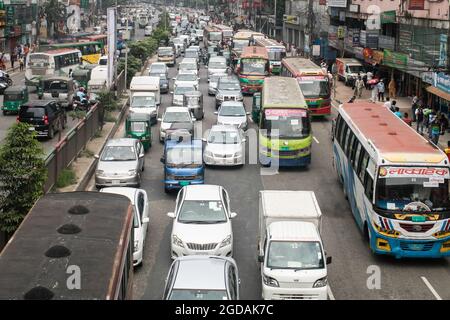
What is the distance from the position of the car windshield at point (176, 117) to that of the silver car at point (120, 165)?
22.1 ft

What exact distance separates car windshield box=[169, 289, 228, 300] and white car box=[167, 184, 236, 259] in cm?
430

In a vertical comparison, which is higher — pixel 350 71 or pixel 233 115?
pixel 350 71

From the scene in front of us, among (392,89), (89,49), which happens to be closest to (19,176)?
(392,89)

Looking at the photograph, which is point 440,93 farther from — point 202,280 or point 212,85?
point 202,280

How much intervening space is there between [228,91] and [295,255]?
27971mm

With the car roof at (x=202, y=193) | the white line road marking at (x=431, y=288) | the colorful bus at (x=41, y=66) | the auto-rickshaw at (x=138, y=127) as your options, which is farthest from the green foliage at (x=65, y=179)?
the colorful bus at (x=41, y=66)

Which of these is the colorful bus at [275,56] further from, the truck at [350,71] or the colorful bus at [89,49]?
the colorful bus at [89,49]

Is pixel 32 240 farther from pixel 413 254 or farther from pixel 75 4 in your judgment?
Result: pixel 75 4

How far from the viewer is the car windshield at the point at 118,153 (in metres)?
25.4

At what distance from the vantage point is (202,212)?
18.8 meters

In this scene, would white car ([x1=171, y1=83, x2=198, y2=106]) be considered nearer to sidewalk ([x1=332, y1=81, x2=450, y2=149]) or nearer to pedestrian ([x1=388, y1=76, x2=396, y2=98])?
sidewalk ([x1=332, y1=81, x2=450, y2=149])
